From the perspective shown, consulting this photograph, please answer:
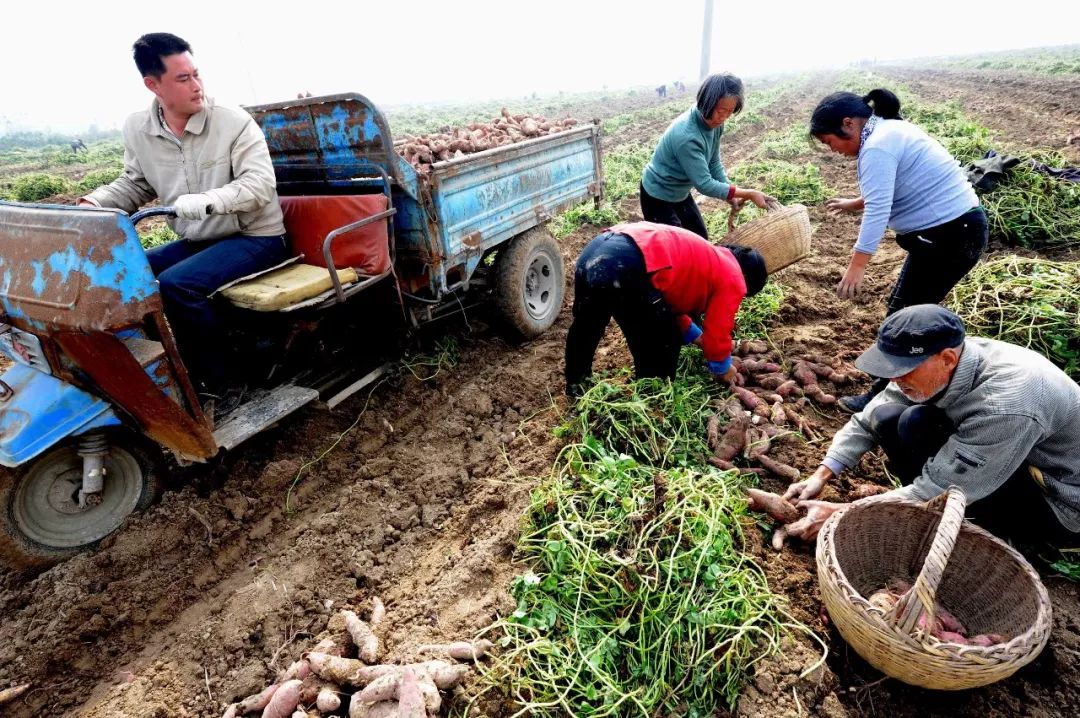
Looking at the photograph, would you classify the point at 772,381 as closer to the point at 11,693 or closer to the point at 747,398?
the point at 747,398

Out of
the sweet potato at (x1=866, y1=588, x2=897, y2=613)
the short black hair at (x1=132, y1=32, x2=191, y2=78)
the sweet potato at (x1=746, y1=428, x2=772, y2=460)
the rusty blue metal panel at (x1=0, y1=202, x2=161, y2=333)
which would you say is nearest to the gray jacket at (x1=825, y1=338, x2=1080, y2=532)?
the sweet potato at (x1=866, y1=588, x2=897, y2=613)

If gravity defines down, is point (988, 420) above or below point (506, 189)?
below

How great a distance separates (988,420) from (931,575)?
67 centimetres

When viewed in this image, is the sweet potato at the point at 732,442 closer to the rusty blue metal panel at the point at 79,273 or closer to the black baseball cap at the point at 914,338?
the black baseball cap at the point at 914,338

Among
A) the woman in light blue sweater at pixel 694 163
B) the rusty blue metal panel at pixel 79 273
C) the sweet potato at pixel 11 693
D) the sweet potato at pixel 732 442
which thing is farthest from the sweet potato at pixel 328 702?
the woman in light blue sweater at pixel 694 163

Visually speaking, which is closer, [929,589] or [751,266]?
[929,589]

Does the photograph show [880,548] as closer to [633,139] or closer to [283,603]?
[283,603]

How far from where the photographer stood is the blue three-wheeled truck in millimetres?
2688

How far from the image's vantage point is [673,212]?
4.78 meters

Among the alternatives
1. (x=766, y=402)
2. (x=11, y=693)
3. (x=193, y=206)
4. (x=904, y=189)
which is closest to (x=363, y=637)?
A: (x=11, y=693)

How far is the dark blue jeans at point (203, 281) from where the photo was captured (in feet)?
10.2

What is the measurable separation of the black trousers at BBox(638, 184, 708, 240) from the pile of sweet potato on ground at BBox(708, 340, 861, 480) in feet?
4.04

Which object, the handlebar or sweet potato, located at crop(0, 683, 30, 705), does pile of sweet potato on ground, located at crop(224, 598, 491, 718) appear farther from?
the handlebar

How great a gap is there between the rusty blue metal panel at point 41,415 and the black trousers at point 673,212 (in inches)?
160
